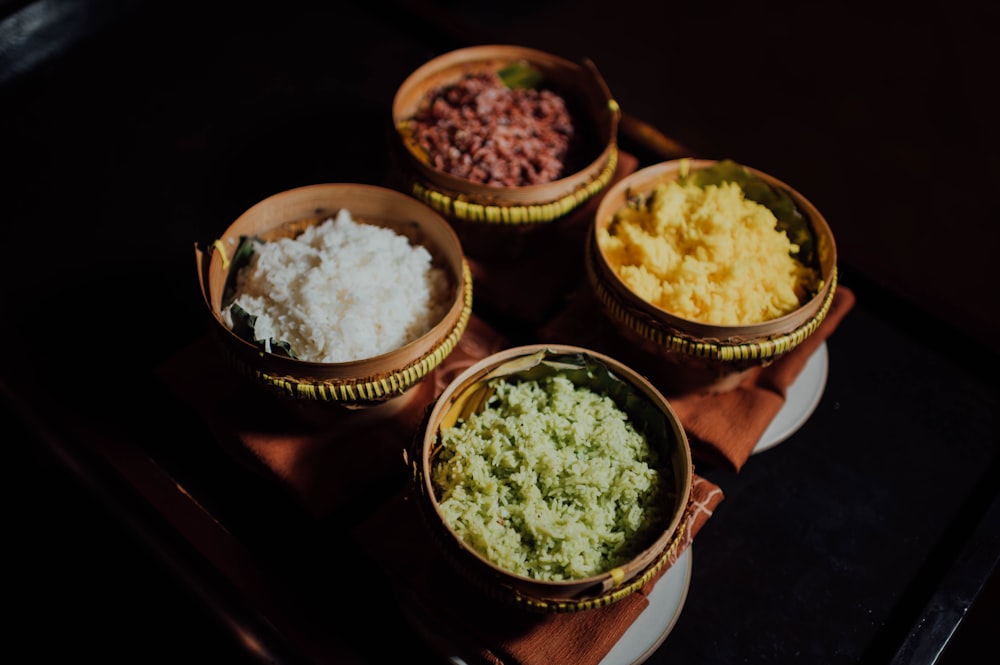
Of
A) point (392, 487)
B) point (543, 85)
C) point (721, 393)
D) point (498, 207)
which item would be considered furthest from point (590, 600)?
point (543, 85)

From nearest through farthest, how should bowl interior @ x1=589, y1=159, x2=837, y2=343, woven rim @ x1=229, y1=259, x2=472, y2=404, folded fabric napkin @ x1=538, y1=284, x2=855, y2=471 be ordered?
woven rim @ x1=229, y1=259, x2=472, y2=404 < bowl interior @ x1=589, y1=159, x2=837, y2=343 < folded fabric napkin @ x1=538, y1=284, x2=855, y2=471

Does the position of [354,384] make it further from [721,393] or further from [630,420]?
[721,393]

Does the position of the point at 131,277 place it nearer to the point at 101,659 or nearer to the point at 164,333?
the point at 164,333

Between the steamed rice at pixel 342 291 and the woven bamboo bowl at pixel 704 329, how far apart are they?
1.39 feet

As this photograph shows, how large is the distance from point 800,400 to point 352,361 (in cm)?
123

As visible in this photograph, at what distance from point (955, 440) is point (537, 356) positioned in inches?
47.2

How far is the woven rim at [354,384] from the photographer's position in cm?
178

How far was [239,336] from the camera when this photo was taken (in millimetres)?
1872

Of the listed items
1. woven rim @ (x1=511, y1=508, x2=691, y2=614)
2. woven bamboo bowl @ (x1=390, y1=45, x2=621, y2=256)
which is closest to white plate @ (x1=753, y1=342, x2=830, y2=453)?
woven rim @ (x1=511, y1=508, x2=691, y2=614)

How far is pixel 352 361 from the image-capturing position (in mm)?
1757

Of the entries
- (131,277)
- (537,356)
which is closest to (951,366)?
(537,356)

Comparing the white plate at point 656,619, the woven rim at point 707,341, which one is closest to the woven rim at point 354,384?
the woven rim at point 707,341

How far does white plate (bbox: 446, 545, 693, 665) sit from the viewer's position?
1729 millimetres

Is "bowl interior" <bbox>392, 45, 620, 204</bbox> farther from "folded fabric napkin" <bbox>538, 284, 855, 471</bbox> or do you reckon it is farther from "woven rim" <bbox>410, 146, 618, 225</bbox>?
"folded fabric napkin" <bbox>538, 284, 855, 471</bbox>
